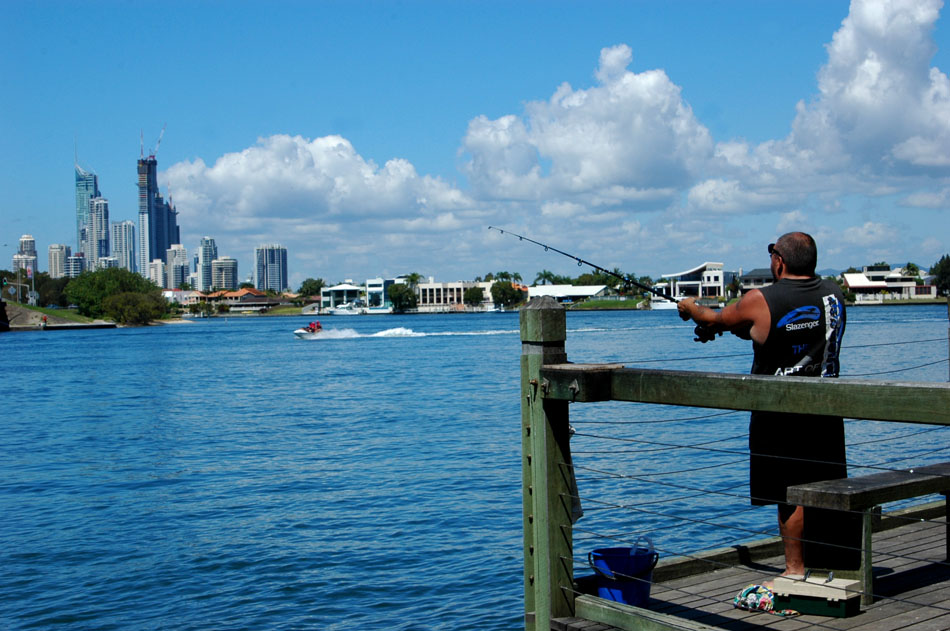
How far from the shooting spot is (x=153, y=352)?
73.0 m

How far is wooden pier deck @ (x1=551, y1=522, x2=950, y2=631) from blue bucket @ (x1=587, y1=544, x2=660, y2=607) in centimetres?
13

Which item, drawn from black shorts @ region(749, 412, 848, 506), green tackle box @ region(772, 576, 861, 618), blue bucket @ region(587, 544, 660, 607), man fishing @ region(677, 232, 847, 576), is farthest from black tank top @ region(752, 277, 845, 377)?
blue bucket @ region(587, 544, 660, 607)

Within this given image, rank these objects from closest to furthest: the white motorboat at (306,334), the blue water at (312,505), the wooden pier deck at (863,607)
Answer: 1. the wooden pier deck at (863,607)
2. the blue water at (312,505)
3. the white motorboat at (306,334)

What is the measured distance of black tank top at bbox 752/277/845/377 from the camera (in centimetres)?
455

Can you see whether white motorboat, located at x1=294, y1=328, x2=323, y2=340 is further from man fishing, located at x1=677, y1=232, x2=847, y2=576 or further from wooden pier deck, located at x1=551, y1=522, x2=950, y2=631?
man fishing, located at x1=677, y1=232, x2=847, y2=576

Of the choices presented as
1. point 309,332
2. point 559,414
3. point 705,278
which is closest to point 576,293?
point 559,414

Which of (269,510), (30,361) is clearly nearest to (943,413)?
(269,510)

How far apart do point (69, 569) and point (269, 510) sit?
3325 millimetres

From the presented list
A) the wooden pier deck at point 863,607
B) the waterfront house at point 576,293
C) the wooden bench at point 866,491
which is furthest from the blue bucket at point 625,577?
the waterfront house at point 576,293

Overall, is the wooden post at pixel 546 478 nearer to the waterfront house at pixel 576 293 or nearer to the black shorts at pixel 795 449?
the waterfront house at pixel 576 293

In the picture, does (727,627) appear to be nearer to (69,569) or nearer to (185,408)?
(69,569)

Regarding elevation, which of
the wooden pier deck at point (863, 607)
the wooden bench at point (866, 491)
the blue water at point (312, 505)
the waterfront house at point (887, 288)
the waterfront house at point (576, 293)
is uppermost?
the waterfront house at point (887, 288)

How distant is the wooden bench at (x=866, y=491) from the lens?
3693mm

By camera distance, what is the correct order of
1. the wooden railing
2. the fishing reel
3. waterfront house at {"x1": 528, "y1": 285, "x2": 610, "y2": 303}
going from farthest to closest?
waterfront house at {"x1": 528, "y1": 285, "x2": 610, "y2": 303}
the fishing reel
the wooden railing
